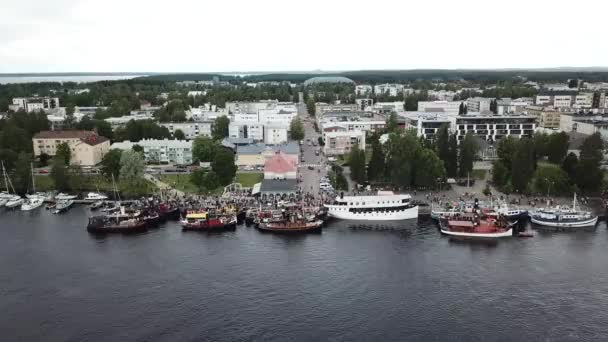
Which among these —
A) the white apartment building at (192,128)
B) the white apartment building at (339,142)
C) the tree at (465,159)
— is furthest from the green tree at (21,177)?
the tree at (465,159)

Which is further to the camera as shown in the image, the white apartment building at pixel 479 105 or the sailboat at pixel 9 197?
the white apartment building at pixel 479 105

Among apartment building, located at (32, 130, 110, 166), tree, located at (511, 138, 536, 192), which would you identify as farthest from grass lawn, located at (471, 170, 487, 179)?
apartment building, located at (32, 130, 110, 166)

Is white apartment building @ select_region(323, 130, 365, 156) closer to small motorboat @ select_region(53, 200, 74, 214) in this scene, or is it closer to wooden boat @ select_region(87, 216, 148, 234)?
wooden boat @ select_region(87, 216, 148, 234)

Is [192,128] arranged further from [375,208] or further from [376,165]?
[375,208]

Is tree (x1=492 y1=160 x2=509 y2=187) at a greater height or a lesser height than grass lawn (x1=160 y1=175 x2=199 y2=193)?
greater

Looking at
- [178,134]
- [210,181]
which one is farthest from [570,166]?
[178,134]

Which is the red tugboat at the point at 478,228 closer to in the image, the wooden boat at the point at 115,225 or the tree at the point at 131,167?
the wooden boat at the point at 115,225
